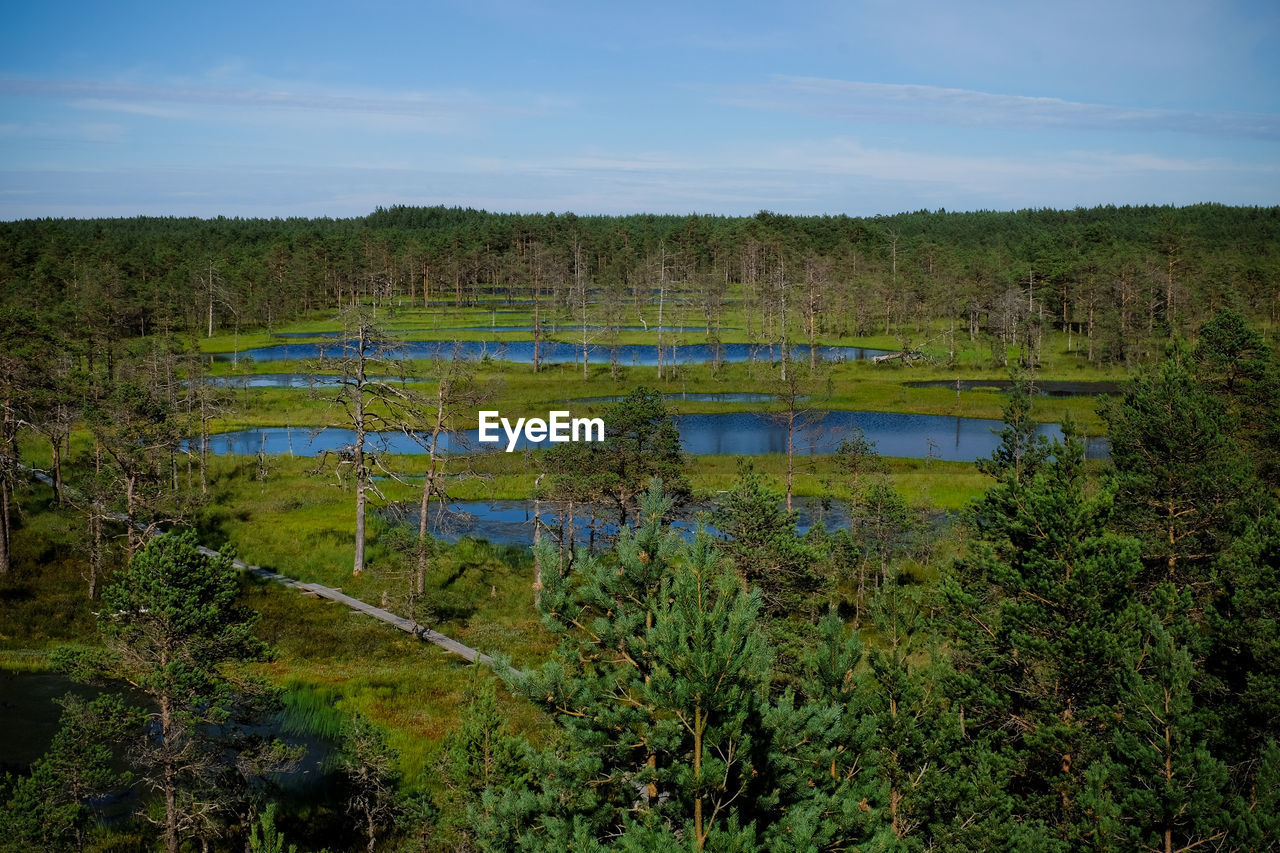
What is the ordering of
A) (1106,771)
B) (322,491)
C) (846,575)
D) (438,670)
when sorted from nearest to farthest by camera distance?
1. (1106,771)
2. (438,670)
3. (846,575)
4. (322,491)

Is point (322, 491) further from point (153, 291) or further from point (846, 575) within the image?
point (153, 291)

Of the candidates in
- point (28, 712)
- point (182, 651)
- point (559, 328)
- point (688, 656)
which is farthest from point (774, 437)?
point (559, 328)

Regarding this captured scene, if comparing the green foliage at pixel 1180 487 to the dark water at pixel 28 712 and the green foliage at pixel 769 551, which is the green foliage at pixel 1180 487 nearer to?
the green foliage at pixel 769 551

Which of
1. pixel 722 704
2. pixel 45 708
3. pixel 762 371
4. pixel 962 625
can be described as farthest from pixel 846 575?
pixel 762 371

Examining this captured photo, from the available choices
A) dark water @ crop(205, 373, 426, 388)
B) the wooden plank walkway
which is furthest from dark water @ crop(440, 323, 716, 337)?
the wooden plank walkway

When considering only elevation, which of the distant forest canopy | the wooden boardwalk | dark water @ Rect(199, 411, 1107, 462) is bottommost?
the wooden boardwalk

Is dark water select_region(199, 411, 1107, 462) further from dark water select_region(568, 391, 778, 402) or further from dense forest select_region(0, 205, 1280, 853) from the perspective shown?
dense forest select_region(0, 205, 1280, 853)

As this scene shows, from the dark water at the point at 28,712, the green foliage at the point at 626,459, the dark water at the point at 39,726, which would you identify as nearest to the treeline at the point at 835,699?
the dark water at the point at 39,726
